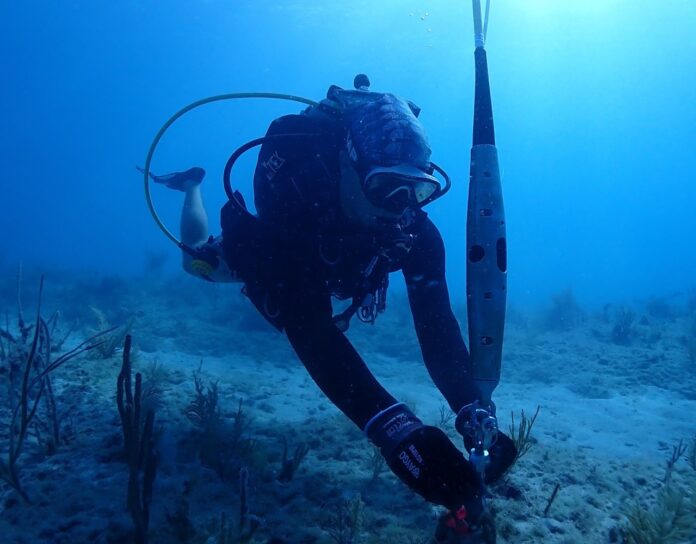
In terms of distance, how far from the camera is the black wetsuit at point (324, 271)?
229 centimetres

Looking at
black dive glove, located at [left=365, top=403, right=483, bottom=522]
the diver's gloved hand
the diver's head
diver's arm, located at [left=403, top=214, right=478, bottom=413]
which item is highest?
the diver's head

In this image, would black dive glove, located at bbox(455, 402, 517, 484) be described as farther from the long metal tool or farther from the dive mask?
the dive mask

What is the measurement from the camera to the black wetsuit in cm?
229

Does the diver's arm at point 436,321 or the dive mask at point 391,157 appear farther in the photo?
the diver's arm at point 436,321

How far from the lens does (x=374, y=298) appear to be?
3.55 m

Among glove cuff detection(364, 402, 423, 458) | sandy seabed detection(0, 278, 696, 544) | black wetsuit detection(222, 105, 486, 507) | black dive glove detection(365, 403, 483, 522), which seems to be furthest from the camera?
sandy seabed detection(0, 278, 696, 544)

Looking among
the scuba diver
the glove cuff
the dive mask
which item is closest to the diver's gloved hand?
the scuba diver

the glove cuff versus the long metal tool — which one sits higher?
the long metal tool

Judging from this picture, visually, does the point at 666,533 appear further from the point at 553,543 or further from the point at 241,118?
A: the point at 241,118

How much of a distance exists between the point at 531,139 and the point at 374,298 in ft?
433

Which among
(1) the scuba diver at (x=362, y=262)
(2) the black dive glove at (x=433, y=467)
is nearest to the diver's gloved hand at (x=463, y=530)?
(1) the scuba diver at (x=362, y=262)

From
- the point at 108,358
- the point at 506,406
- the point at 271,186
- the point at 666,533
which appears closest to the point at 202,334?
the point at 108,358

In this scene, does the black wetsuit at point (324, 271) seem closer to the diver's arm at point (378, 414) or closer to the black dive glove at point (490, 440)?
the diver's arm at point (378, 414)

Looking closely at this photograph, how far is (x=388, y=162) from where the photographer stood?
276 centimetres
